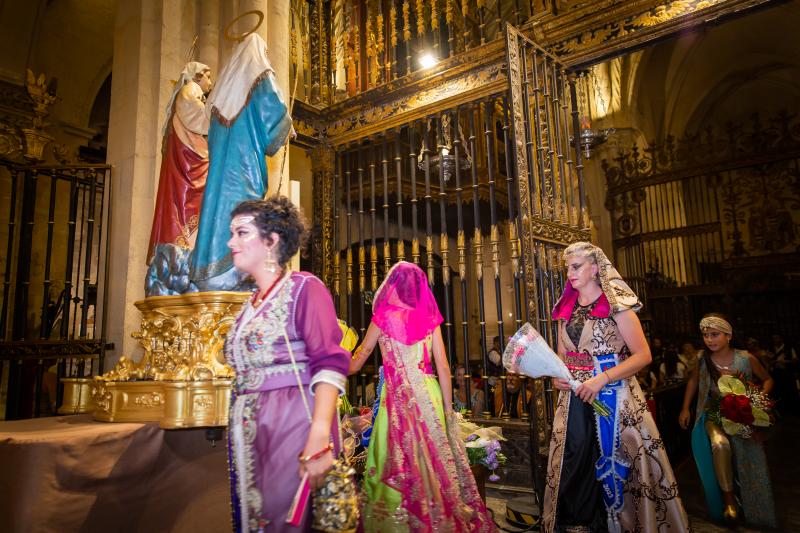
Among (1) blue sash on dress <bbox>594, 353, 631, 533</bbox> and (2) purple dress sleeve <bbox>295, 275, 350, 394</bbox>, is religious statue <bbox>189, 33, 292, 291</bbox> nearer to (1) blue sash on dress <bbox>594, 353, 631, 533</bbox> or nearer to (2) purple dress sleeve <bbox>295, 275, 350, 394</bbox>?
(2) purple dress sleeve <bbox>295, 275, 350, 394</bbox>

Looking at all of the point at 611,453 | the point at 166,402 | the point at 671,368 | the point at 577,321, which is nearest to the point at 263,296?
the point at 166,402

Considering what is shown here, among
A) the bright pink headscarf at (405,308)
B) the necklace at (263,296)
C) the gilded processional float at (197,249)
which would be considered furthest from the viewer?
the bright pink headscarf at (405,308)

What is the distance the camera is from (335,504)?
1.52 meters

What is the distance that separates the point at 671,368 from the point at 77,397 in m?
7.73

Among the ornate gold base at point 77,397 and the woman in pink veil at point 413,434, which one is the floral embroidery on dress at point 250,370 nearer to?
the woman in pink veil at point 413,434

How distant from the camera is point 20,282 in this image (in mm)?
4352

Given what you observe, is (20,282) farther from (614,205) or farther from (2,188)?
(614,205)

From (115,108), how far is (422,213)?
18.8 feet

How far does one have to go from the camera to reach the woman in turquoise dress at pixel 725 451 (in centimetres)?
352

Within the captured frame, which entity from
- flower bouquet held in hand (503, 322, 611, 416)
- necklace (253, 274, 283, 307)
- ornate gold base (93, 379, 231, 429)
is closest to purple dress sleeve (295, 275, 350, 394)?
Result: necklace (253, 274, 283, 307)

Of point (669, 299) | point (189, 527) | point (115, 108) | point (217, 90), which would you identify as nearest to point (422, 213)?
point (669, 299)

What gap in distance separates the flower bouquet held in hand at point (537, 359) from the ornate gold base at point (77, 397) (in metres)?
2.46

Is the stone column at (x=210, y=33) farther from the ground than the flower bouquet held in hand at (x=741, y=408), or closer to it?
farther from the ground

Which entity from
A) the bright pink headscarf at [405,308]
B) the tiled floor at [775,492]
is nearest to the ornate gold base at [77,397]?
the bright pink headscarf at [405,308]
